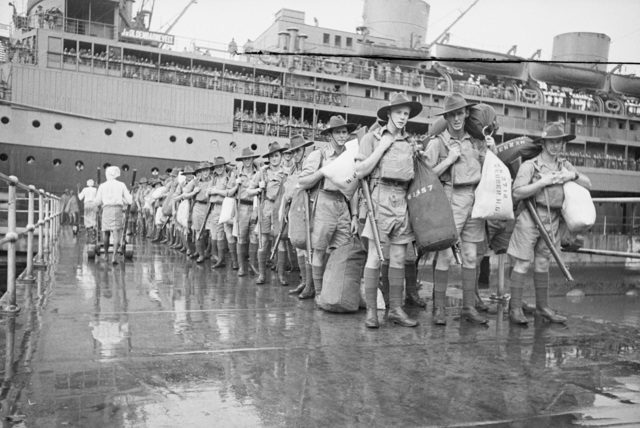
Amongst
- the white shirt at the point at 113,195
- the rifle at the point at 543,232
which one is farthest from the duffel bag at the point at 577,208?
the white shirt at the point at 113,195

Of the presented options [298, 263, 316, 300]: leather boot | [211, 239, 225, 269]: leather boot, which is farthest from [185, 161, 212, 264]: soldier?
[298, 263, 316, 300]: leather boot

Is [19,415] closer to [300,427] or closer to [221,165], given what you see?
[300,427]

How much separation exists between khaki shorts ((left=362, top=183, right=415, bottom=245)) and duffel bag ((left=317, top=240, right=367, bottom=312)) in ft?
2.00

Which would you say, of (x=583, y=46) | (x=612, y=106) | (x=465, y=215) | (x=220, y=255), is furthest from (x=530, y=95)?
(x=465, y=215)

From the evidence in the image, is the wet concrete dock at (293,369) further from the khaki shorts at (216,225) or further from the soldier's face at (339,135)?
the khaki shorts at (216,225)

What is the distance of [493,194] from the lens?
4.46 meters

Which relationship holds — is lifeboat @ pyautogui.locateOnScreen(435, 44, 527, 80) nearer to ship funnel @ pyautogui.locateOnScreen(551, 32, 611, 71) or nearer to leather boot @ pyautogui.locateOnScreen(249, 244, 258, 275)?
ship funnel @ pyautogui.locateOnScreen(551, 32, 611, 71)

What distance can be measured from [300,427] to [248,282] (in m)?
4.86

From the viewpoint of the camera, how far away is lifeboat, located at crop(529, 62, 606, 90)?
130ft

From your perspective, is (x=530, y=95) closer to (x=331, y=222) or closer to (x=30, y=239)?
(x=331, y=222)

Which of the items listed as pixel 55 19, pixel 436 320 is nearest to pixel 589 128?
pixel 55 19

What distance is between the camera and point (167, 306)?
5.20 m

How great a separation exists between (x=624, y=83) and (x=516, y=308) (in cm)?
4444

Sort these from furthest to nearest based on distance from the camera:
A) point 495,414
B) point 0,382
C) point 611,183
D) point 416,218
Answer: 1. point 611,183
2. point 416,218
3. point 0,382
4. point 495,414
